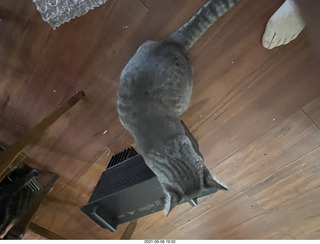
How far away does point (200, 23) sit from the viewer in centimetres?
75

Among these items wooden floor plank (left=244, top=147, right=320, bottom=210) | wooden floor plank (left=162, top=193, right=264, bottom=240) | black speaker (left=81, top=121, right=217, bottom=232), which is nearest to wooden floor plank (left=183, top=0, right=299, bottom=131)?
black speaker (left=81, top=121, right=217, bottom=232)

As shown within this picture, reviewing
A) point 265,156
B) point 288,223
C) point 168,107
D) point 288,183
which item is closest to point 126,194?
point 168,107

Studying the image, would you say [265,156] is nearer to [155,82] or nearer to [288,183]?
[288,183]

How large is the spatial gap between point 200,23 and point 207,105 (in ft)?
0.93

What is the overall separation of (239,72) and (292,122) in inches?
8.5

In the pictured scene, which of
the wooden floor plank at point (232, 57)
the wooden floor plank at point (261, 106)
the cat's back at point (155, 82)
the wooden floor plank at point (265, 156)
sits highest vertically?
the cat's back at point (155, 82)

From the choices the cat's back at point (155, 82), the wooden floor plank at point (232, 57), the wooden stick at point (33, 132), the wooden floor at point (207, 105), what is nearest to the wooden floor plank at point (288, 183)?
the wooden floor at point (207, 105)

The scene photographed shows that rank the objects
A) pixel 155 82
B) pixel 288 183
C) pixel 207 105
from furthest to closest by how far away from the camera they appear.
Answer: pixel 288 183, pixel 207 105, pixel 155 82

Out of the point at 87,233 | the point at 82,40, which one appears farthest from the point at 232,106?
the point at 87,233

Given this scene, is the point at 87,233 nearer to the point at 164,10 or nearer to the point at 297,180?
the point at 297,180

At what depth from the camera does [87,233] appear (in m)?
1.45

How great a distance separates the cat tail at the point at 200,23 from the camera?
72 centimetres

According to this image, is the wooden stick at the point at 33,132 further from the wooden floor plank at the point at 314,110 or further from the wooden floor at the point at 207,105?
the wooden floor plank at the point at 314,110

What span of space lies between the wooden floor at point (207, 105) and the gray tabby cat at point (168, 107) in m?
0.08
